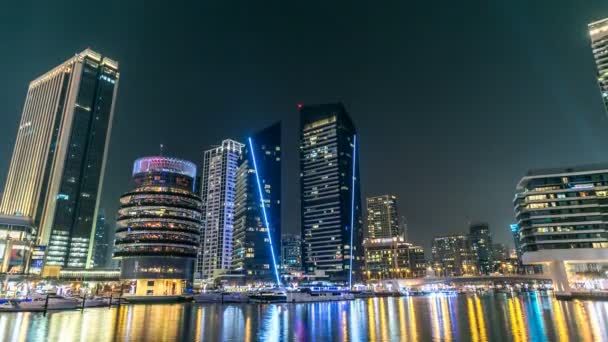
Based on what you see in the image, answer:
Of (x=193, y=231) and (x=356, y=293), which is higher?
(x=193, y=231)

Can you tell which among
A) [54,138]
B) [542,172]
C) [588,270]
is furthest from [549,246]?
[54,138]

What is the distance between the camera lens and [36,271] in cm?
15950

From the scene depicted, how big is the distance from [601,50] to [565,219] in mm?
81610

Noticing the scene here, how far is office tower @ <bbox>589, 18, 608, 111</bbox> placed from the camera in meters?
138

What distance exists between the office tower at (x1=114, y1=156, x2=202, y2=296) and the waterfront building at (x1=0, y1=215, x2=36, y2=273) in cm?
3414

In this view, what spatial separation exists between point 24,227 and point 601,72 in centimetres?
23197

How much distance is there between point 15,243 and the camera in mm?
139000

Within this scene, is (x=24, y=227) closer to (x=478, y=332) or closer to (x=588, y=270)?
(x=478, y=332)

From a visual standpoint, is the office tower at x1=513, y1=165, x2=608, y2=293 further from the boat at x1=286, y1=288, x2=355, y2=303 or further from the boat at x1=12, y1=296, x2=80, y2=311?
the boat at x1=12, y1=296, x2=80, y2=311

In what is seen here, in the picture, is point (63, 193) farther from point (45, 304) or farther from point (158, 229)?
point (45, 304)

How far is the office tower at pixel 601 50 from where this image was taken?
138m

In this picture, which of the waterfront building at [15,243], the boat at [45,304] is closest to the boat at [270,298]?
the boat at [45,304]

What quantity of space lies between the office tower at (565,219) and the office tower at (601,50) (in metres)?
51.2

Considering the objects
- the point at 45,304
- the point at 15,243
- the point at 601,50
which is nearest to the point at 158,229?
the point at 15,243
